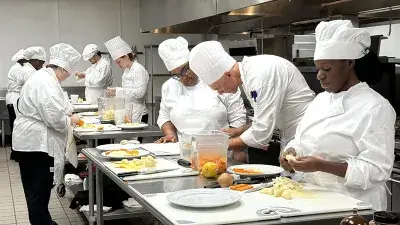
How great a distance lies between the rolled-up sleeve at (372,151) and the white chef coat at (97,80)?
17.9 feet

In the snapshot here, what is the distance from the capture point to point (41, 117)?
375 cm

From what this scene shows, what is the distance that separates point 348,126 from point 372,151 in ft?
0.44

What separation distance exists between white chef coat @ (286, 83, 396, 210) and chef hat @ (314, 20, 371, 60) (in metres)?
0.13


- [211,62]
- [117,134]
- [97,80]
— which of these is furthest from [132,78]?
[211,62]

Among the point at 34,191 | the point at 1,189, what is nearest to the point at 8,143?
the point at 1,189

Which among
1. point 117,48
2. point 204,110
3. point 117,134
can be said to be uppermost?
point 117,48

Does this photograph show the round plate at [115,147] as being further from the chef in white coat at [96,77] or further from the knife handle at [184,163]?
the chef in white coat at [96,77]

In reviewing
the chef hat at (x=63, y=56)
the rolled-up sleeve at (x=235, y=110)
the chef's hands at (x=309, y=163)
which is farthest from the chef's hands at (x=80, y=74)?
the chef's hands at (x=309, y=163)

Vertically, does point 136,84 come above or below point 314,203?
above

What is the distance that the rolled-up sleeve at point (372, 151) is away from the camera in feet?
6.03

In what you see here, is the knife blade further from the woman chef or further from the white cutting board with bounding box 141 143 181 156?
the woman chef

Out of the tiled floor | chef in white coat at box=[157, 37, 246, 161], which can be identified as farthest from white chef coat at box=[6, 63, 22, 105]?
chef in white coat at box=[157, 37, 246, 161]

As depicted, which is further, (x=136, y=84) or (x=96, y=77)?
(x=96, y=77)

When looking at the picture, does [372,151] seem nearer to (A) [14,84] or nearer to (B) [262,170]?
(B) [262,170]
